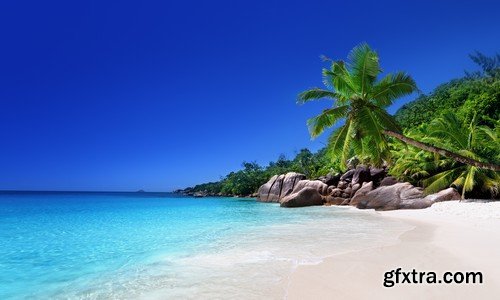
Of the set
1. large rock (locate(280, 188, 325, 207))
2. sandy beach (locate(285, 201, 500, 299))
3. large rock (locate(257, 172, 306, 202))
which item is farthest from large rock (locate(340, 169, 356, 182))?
sandy beach (locate(285, 201, 500, 299))

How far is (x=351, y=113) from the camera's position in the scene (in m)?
9.76

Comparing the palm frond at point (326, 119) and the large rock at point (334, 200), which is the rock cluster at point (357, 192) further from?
the palm frond at point (326, 119)

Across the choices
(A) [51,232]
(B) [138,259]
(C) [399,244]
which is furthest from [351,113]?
(A) [51,232]

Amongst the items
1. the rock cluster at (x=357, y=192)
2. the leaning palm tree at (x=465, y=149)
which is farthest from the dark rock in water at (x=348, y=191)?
the leaning palm tree at (x=465, y=149)

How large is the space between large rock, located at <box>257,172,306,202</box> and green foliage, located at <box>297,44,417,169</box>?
28.9 metres

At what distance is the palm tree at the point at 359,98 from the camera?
898cm

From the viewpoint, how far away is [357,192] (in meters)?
27.0

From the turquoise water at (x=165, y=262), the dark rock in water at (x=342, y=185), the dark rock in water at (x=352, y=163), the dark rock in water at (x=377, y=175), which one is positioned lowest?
the turquoise water at (x=165, y=262)

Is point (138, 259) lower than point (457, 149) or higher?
lower

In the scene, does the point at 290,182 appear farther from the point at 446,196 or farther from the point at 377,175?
the point at 446,196

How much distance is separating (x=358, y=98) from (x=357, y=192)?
1920 cm

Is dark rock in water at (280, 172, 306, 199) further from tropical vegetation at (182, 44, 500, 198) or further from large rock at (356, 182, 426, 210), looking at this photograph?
large rock at (356, 182, 426, 210)

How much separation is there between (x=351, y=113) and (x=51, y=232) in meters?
13.5

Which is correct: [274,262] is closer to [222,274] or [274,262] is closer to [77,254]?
[222,274]
